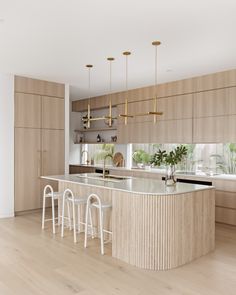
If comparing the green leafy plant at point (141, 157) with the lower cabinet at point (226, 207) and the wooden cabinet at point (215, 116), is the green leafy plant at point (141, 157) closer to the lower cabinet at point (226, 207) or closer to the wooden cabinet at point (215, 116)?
the wooden cabinet at point (215, 116)

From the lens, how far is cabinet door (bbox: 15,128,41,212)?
6.07 meters

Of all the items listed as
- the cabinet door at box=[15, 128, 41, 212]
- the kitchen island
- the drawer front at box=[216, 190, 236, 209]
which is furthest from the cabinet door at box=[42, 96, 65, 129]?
the drawer front at box=[216, 190, 236, 209]

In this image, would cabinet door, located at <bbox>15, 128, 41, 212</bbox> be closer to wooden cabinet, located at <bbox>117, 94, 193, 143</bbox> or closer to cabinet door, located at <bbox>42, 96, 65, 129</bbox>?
cabinet door, located at <bbox>42, 96, 65, 129</bbox>

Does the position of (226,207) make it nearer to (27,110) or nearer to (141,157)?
(141,157)

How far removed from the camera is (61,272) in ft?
11.0

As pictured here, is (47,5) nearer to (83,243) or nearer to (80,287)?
(80,287)

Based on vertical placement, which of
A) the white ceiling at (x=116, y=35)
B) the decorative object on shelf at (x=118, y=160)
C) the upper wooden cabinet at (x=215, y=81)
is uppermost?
the white ceiling at (x=116, y=35)

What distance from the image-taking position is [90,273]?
3.34 metres

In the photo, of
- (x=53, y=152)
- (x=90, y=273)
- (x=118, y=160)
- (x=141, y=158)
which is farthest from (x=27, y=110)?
(x=90, y=273)

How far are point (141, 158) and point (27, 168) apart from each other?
290cm

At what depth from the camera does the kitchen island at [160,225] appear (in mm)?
3438

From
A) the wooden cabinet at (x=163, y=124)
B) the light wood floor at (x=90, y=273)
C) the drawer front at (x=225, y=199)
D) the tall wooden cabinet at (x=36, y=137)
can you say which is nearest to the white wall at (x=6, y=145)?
the tall wooden cabinet at (x=36, y=137)

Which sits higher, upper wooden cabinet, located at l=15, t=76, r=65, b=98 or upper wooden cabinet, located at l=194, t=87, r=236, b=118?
upper wooden cabinet, located at l=15, t=76, r=65, b=98

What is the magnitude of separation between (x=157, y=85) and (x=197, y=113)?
1270mm
